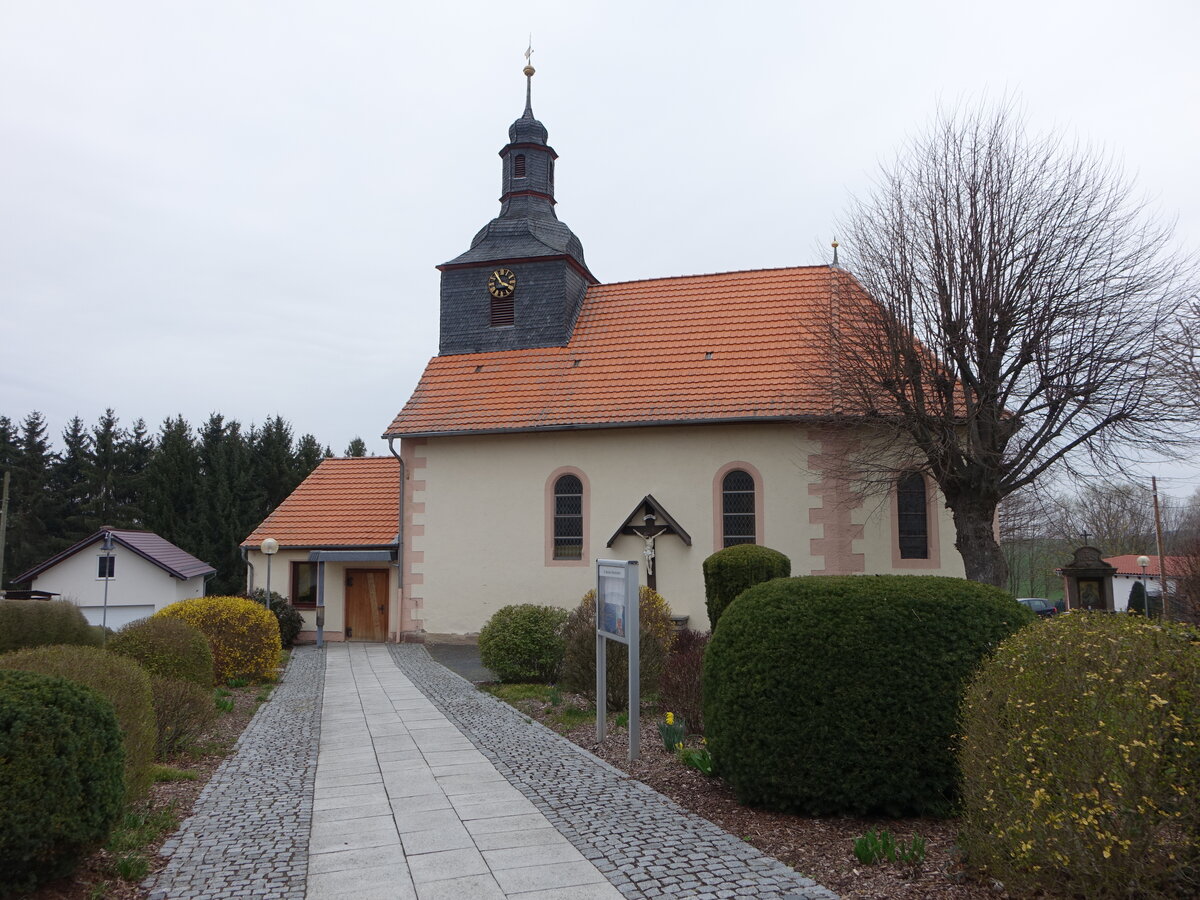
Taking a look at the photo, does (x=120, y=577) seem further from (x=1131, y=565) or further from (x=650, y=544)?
(x=1131, y=565)

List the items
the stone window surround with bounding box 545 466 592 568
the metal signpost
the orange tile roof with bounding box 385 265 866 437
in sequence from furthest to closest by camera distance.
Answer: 1. the stone window surround with bounding box 545 466 592 568
2. the orange tile roof with bounding box 385 265 866 437
3. the metal signpost

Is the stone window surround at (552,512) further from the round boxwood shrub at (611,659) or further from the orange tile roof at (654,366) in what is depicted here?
the round boxwood shrub at (611,659)

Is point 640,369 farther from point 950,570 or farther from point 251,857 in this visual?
point 251,857

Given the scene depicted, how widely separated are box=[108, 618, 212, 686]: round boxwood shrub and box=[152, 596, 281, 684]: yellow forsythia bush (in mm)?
2536

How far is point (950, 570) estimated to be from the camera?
55.7ft

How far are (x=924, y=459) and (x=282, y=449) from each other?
129 feet

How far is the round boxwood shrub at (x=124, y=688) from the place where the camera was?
594 centimetres

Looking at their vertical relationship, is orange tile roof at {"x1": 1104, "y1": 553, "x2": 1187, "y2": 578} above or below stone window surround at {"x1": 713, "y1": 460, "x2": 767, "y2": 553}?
below

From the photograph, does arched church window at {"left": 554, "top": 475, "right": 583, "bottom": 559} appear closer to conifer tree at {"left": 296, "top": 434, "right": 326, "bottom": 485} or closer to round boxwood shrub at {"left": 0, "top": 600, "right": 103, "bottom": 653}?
round boxwood shrub at {"left": 0, "top": 600, "right": 103, "bottom": 653}

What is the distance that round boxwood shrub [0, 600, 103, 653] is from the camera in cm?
1152

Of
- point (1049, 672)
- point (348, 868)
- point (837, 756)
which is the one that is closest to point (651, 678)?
point (837, 756)

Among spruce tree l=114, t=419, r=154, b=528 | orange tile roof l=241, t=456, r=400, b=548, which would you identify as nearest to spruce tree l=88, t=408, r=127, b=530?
spruce tree l=114, t=419, r=154, b=528

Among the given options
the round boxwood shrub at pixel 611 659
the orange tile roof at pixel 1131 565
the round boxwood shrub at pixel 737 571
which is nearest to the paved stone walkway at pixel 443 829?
the round boxwood shrub at pixel 611 659

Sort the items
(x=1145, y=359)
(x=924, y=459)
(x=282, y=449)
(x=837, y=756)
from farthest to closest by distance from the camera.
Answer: (x=282, y=449)
(x=924, y=459)
(x=1145, y=359)
(x=837, y=756)
